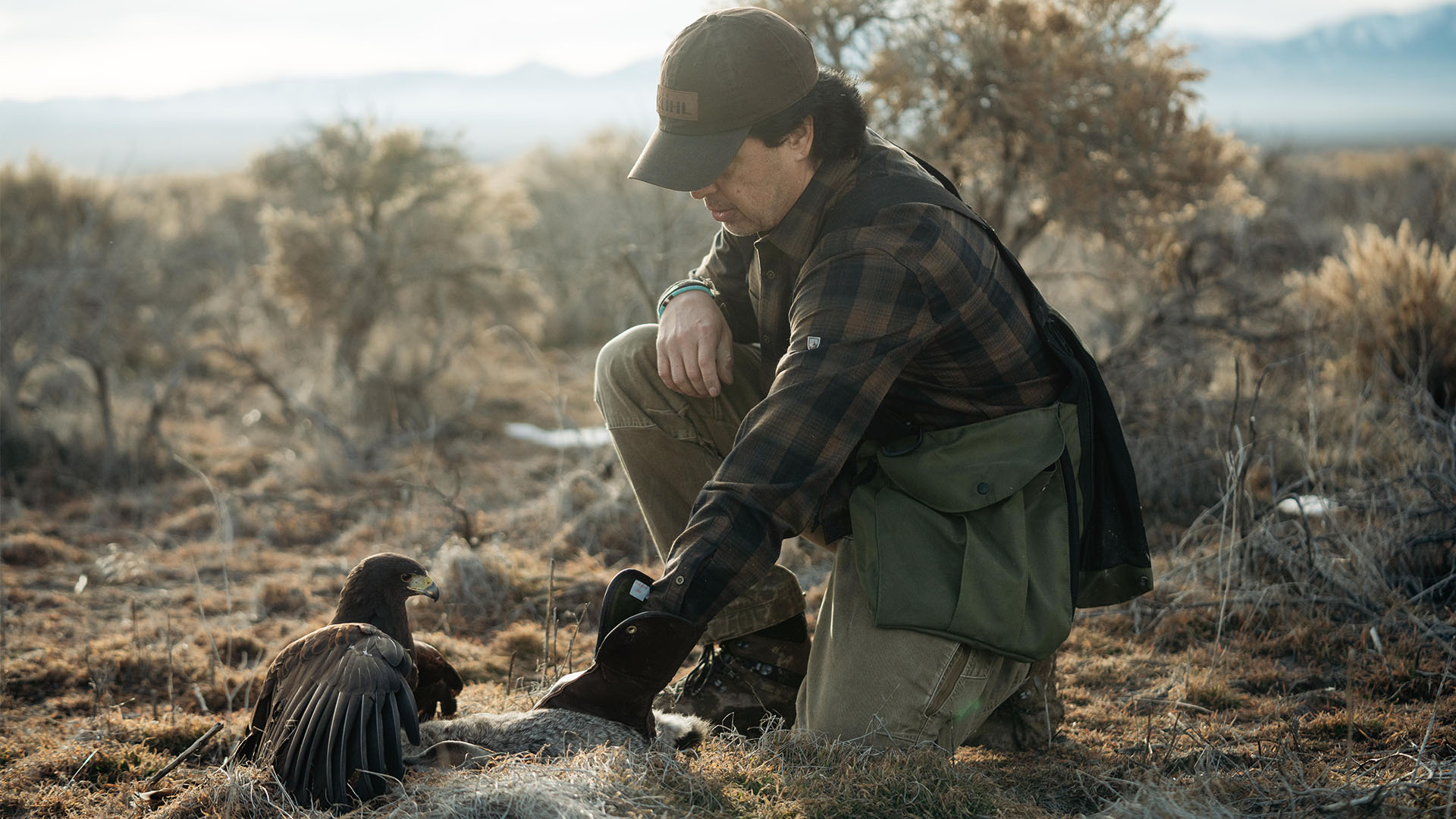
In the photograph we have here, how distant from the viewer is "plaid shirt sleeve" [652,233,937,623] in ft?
7.80

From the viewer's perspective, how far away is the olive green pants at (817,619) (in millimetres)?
2707

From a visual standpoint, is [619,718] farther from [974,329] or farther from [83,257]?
[83,257]

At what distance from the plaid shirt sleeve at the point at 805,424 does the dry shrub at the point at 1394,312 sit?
14.2 ft

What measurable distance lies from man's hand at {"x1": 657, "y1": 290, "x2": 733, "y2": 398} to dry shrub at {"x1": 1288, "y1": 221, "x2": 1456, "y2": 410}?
4.19 meters

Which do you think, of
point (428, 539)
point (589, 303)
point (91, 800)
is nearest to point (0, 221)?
point (589, 303)

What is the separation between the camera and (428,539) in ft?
17.4

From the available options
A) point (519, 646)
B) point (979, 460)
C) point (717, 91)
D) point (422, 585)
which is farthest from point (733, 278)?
point (519, 646)

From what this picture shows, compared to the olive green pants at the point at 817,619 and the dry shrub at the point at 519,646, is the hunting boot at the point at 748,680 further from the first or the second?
the dry shrub at the point at 519,646

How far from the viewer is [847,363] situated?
2510 mm

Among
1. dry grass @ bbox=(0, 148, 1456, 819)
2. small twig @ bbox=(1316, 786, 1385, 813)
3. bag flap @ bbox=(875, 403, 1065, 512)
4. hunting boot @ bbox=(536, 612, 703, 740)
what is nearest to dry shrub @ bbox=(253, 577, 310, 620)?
dry grass @ bbox=(0, 148, 1456, 819)

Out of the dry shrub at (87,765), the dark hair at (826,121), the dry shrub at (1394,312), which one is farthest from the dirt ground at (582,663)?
the dry shrub at (1394,312)

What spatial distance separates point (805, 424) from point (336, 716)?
1312 mm

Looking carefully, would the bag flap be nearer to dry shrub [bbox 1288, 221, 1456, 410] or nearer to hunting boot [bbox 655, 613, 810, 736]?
hunting boot [bbox 655, 613, 810, 736]

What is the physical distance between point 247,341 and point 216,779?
11.6 metres
